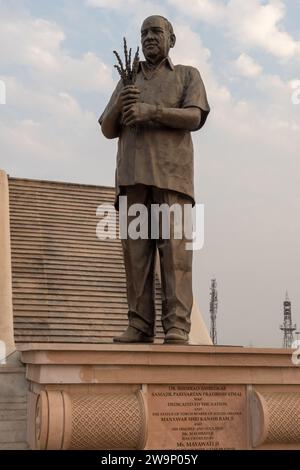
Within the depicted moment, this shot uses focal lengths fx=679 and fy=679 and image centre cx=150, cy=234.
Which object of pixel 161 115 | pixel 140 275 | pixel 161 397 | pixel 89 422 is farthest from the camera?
pixel 140 275

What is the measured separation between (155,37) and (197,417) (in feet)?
11.1

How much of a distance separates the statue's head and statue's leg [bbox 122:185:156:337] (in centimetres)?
126

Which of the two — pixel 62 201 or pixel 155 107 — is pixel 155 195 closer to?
pixel 155 107

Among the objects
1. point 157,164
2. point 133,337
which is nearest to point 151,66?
point 157,164

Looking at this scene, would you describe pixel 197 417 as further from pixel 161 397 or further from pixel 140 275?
pixel 140 275

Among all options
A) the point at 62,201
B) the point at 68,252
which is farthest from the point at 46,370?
the point at 62,201

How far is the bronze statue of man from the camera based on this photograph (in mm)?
5902

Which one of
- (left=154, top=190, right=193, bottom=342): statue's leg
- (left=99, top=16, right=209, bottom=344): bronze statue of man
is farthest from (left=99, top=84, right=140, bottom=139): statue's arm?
(left=154, top=190, right=193, bottom=342): statue's leg

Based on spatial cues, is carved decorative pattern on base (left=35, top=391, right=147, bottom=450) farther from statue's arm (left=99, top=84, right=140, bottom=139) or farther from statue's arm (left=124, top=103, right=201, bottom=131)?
statue's arm (left=99, top=84, right=140, bottom=139)

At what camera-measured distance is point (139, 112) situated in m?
5.82

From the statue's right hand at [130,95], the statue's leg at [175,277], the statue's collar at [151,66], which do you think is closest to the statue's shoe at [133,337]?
the statue's leg at [175,277]

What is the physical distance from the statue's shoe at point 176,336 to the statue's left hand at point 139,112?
182 cm

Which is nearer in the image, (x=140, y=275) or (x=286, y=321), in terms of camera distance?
(x=140, y=275)

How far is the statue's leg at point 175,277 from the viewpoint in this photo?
5887 mm
